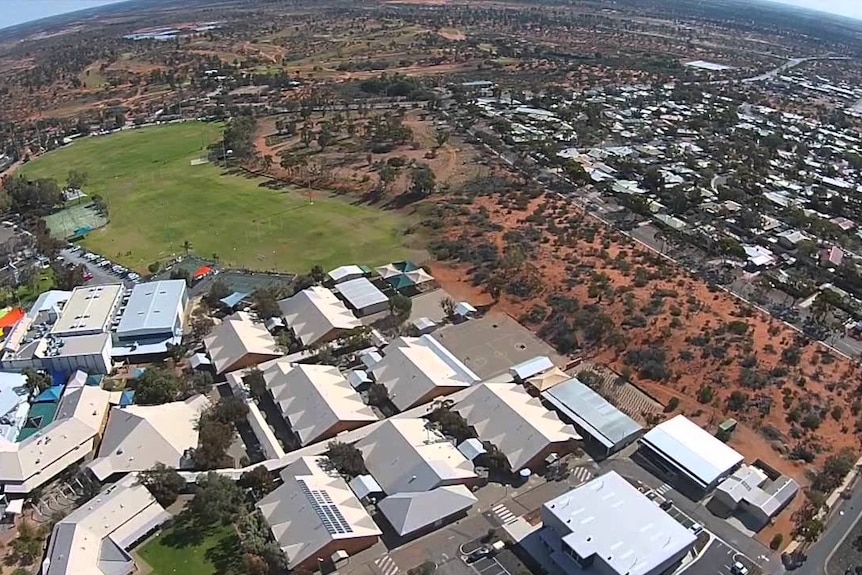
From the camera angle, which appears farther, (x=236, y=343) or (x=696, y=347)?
(x=696, y=347)

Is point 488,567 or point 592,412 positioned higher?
point 592,412

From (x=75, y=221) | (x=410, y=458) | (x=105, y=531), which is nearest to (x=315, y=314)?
(x=410, y=458)

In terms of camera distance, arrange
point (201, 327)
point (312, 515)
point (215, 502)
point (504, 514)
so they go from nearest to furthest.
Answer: point (312, 515), point (215, 502), point (504, 514), point (201, 327)

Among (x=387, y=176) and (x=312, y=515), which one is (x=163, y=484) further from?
(x=387, y=176)

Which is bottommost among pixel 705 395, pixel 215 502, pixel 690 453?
pixel 705 395

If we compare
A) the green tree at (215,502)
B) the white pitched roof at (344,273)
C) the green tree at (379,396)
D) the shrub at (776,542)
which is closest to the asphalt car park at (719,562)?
the shrub at (776,542)

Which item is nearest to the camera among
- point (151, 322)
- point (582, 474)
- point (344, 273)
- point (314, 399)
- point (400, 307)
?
point (582, 474)
